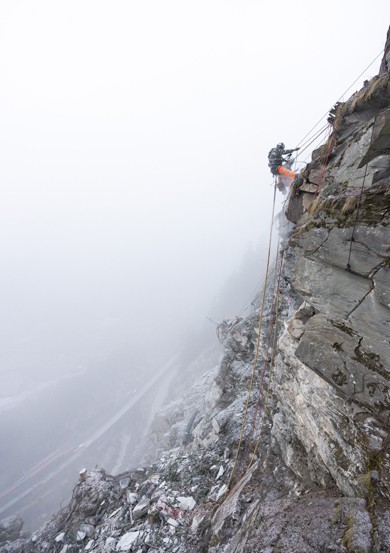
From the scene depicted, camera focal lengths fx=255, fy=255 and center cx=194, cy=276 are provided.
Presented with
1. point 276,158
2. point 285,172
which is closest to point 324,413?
point 285,172

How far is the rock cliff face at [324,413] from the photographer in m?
5.41

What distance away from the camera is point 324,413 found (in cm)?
691

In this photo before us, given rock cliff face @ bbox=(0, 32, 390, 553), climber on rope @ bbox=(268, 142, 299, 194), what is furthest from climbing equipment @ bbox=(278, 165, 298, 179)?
rock cliff face @ bbox=(0, 32, 390, 553)

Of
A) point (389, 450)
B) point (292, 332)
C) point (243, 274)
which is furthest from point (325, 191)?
point (243, 274)

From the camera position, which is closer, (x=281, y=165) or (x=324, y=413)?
(x=324, y=413)

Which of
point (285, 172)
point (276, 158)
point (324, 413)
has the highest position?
point (276, 158)

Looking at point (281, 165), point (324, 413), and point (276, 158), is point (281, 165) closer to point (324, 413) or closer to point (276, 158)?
point (276, 158)

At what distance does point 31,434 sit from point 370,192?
74.2 metres

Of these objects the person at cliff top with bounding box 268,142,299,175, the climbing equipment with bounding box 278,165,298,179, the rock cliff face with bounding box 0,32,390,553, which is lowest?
the rock cliff face with bounding box 0,32,390,553

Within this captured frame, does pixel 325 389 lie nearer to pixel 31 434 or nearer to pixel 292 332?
pixel 292 332

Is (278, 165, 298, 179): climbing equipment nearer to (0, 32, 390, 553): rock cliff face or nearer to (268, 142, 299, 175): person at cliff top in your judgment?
(268, 142, 299, 175): person at cliff top

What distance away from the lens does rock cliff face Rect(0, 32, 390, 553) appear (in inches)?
213

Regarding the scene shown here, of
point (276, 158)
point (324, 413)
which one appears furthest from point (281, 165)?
point (324, 413)

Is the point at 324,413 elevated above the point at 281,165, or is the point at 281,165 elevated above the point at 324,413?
the point at 281,165
